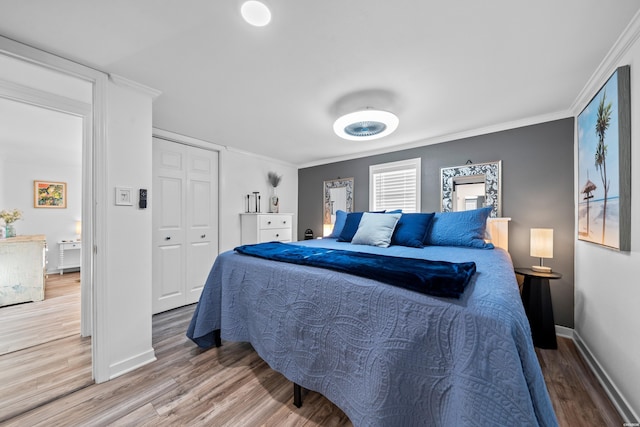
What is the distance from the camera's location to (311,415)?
1351 millimetres

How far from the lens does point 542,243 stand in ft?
7.16

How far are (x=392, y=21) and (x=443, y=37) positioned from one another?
0.34 metres

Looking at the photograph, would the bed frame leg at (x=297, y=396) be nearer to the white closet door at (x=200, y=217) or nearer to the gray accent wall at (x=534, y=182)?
the white closet door at (x=200, y=217)

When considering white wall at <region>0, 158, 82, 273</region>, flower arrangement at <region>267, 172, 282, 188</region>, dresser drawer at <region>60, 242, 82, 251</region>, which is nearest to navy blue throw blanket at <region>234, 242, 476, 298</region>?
flower arrangement at <region>267, 172, 282, 188</region>

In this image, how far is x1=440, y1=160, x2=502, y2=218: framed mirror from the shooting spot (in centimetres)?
263

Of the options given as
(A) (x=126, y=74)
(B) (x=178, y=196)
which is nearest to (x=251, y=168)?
(B) (x=178, y=196)

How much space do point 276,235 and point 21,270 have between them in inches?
131

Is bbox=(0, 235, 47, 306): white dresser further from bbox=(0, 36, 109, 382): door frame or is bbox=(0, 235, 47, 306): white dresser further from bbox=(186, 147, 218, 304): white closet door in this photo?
bbox=(0, 36, 109, 382): door frame

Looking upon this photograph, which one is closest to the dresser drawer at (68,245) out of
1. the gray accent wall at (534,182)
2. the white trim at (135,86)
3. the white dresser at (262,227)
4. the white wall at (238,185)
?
the white wall at (238,185)

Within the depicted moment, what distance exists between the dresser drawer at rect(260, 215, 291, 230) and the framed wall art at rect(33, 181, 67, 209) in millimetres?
4615

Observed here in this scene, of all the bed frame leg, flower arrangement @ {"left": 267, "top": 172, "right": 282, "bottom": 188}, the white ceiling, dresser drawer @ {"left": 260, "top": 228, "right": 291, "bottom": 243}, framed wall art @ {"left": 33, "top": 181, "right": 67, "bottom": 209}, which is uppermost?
the white ceiling

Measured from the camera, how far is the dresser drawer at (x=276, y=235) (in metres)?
3.61

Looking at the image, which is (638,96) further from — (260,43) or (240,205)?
(240,205)

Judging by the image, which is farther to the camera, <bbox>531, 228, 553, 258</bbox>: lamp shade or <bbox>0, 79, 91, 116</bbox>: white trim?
<bbox>531, 228, 553, 258</bbox>: lamp shade
